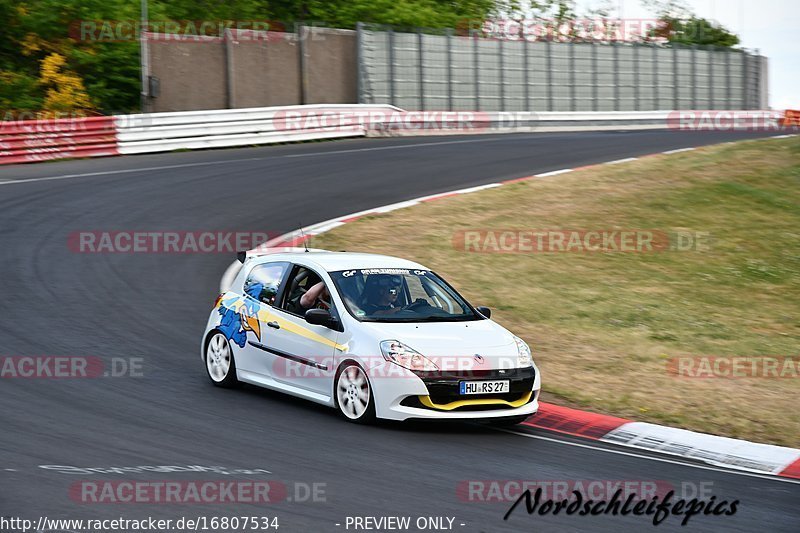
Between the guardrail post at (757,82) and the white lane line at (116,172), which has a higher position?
the guardrail post at (757,82)

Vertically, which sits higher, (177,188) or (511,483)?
(177,188)

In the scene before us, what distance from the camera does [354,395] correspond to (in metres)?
9.23

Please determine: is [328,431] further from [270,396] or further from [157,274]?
[157,274]

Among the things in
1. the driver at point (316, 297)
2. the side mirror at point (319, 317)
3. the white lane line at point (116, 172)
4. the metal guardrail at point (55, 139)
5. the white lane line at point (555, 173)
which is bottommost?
the side mirror at point (319, 317)

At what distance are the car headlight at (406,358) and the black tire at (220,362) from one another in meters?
2.17

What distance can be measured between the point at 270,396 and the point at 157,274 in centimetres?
548

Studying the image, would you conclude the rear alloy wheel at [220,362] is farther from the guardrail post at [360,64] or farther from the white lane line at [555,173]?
the guardrail post at [360,64]

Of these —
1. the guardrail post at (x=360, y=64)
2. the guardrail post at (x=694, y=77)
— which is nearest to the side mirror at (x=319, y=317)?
the guardrail post at (x=360, y=64)

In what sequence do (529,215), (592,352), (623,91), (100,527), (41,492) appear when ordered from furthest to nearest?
1. (623,91)
2. (529,215)
3. (592,352)
4. (41,492)
5. (100,527)

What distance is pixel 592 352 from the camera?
12.3 meters

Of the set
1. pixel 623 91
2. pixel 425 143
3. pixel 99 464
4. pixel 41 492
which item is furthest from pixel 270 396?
pixel 623 91

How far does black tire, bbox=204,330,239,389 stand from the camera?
10.6 meters

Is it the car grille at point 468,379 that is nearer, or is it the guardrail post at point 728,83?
the car grille at point 468,379

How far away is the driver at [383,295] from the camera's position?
9820mm
